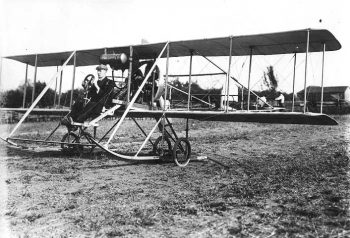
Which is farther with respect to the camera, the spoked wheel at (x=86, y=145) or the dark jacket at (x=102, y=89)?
the dark jacket at (x=102, y=89)

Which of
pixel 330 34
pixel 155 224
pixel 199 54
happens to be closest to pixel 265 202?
pixel 155 224

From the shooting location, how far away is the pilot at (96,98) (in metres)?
10.5

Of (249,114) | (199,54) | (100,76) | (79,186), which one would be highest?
(199,54)

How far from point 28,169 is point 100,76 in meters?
3.58

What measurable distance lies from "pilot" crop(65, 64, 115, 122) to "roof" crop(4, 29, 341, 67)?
46.4 inches

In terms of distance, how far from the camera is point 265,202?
6223mm

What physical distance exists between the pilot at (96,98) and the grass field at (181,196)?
1585 mm

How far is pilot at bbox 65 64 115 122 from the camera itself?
10.5m

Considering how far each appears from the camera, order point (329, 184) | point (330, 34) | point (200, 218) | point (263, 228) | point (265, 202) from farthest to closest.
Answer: point (330, 34) → point (329, 184) → point (265, 202) → point (200, 218) → point (263, 228)

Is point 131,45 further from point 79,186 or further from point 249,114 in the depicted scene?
point 79,186

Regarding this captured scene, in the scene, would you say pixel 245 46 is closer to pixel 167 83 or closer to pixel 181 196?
pixel 167 83

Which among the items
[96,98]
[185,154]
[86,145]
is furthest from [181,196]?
[96,98]

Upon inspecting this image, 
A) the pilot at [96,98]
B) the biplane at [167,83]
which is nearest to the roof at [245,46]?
the biplane at [167,83]

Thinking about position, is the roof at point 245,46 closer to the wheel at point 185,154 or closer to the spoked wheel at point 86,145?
the wheel at point 185,154
